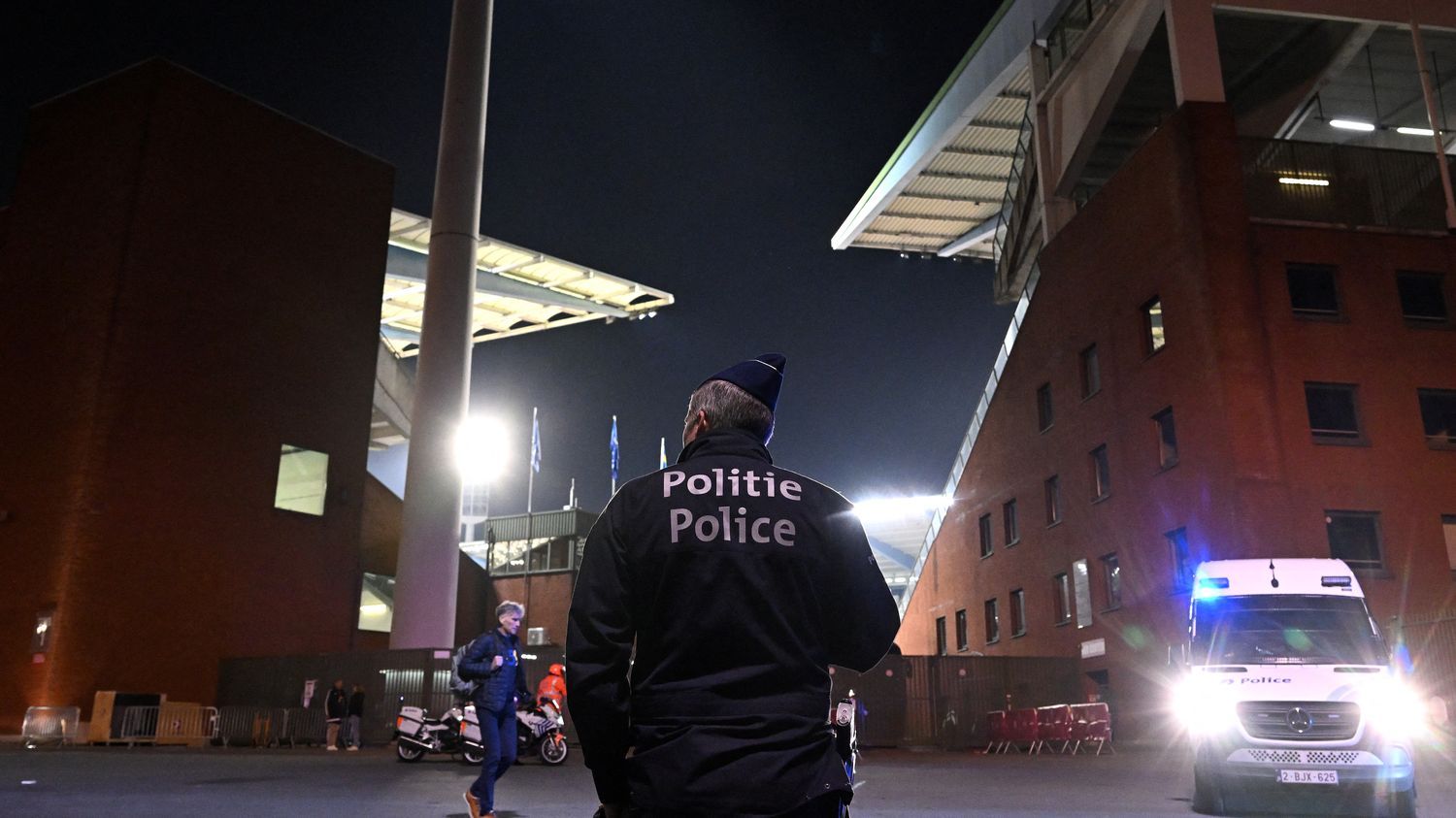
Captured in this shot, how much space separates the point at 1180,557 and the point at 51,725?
24.2m

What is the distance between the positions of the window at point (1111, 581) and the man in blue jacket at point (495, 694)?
1991 cm

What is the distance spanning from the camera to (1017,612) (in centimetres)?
3356

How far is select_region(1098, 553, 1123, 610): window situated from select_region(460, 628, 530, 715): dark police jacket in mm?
19928

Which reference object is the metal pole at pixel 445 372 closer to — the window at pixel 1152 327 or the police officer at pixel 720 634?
the window at pixel 1152 327

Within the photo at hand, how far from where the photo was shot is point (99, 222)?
27.7 m

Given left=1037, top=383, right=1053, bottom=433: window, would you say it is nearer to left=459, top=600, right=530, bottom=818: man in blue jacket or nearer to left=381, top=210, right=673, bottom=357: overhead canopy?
left=381, top=210, right=673, bottom=357: overhead canopy

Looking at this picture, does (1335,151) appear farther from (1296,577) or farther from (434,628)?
(434,628)

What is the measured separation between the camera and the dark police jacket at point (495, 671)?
9422 mm

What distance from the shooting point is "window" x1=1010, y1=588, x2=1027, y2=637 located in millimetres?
32875

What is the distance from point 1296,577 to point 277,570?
24286 mm

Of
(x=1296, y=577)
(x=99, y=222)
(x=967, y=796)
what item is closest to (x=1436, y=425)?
(x=1296, y=577)

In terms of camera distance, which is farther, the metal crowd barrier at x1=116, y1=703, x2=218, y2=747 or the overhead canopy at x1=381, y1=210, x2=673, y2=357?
the overhead canopy at x1=381, y1=210, x2=673, y2=357

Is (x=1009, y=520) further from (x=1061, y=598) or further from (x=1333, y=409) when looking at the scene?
(x=1333, y=409)

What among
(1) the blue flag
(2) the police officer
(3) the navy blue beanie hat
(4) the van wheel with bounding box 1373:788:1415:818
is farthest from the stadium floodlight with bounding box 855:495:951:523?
(2) the police officer
